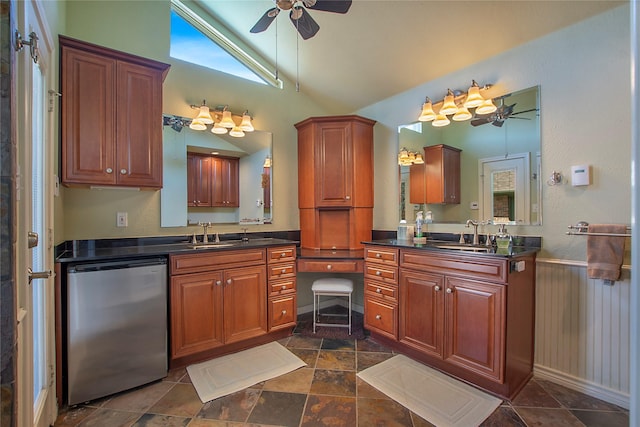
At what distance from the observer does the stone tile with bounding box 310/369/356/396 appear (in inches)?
80.5

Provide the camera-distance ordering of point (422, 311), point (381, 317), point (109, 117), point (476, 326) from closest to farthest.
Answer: point (476, 326), point (109, 117), point (422, 311), point (381, 317)

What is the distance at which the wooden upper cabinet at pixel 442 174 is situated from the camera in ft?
9.25

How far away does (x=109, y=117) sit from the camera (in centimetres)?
218

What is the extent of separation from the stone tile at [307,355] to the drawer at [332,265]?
2.40ft

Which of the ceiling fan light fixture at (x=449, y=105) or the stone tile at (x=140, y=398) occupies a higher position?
the ceiling fan light fixture at (x=449, y=105)

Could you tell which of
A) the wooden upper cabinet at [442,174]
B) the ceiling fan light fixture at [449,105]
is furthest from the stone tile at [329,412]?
the ceiling fan light fixture at [449,105]

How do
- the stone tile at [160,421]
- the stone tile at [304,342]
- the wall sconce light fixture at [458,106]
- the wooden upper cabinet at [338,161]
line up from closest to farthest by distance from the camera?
the stone tile at [160,421]
the wall sconce light fixture at [458,106]
the stone tile at [304,342]
the wooden upper cabinet at [338,161]

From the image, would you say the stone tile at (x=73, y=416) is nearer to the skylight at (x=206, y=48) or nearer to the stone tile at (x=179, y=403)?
the stone tile at (x=179, y=403)

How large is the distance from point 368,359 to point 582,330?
60.6 inches

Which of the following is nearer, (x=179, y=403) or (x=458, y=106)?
(x=179, y=403)

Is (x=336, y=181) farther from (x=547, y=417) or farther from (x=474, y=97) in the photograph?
(x=547, y=417)

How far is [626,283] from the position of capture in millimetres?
1897

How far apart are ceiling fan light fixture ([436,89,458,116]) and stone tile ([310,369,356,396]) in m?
2.33

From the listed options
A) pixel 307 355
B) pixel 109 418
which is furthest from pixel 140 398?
pixel 307 355
